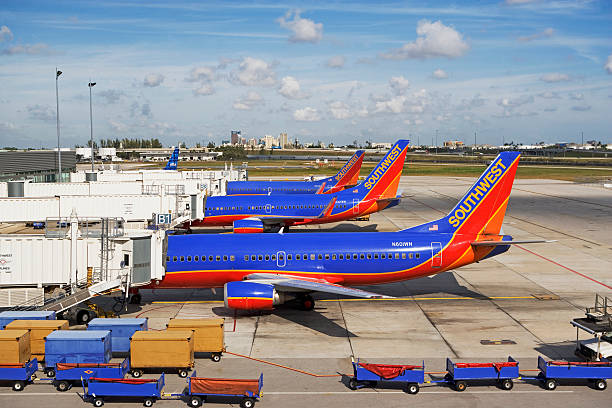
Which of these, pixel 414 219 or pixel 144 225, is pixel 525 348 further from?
pixel 414 219

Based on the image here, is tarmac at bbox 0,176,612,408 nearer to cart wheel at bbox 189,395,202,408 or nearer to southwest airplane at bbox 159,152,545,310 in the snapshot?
cart wheel at bbox 189,395,202,408

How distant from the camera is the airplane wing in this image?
88.3 ft

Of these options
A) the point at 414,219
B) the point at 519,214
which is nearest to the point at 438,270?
the point at 414,219

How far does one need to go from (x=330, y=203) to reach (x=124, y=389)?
123ft

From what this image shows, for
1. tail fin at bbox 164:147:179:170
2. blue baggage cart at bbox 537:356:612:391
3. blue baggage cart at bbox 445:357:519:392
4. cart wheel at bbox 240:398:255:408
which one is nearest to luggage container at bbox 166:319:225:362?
cart wheel at bbox 240:398:255:408

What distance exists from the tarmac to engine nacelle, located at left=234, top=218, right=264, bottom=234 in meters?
11.7

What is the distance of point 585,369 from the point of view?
68.2 feet

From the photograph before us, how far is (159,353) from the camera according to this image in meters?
21.7

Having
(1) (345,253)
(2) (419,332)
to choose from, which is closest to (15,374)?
(1) (345,253)

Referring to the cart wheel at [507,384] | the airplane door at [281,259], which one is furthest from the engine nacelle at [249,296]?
the cart wheel at [507,384]

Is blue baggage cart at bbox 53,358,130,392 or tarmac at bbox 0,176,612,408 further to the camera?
blue baggage cart at bbox 53,358,130,392

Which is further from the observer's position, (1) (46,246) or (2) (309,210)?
(2) (309,210)

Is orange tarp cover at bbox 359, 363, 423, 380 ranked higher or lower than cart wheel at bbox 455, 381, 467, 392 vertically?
higher

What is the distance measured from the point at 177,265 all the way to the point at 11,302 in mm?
8311
